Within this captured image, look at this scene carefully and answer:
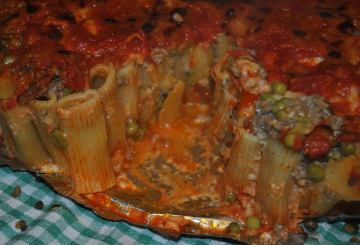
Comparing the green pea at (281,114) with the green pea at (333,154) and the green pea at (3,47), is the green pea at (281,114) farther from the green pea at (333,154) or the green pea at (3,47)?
the green pea at (3,47)

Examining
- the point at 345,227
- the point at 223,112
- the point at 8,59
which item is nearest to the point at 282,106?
the point at 223,112

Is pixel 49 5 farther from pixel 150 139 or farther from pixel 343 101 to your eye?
pixel 343 101

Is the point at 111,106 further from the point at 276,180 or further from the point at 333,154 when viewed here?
the point at 333,154

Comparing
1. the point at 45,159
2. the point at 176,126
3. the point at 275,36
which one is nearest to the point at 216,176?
the point at 176,126

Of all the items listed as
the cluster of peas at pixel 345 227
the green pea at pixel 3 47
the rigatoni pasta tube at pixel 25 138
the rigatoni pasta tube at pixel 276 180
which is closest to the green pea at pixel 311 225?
the cluster of peas at pixel 345 227

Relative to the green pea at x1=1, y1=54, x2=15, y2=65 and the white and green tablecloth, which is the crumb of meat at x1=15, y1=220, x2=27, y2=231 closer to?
the white and green tablecloth

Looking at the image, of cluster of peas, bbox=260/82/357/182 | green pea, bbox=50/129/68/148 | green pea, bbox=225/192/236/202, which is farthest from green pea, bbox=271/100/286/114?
green pea, bbox=50/129/68/148
